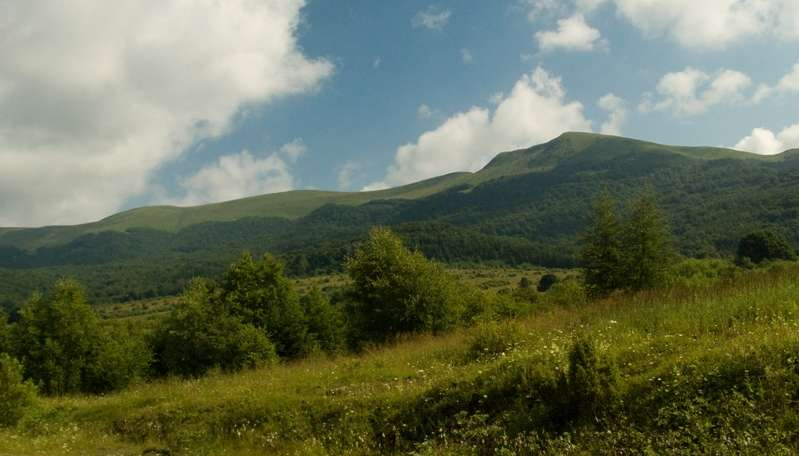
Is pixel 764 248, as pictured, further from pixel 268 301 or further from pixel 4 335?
pixel 4 335

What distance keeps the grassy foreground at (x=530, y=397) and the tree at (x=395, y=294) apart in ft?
29.5

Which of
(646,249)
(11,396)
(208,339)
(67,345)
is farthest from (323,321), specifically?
(11,396)

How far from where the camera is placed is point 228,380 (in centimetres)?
1669

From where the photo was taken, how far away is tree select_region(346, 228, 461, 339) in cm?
2522

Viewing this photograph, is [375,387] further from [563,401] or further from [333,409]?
[563,401]

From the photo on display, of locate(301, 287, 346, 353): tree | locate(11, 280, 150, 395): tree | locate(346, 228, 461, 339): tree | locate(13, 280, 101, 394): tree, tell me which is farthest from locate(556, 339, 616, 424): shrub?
locate(301, 287, 346, 353): tree

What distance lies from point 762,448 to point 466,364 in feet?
22.5

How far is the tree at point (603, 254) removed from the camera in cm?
2697

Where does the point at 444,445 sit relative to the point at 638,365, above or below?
below

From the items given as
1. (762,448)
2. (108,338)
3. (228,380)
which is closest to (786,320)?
(762,448)

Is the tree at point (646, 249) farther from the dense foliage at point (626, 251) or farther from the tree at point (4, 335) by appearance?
the tree at point (4, 335)

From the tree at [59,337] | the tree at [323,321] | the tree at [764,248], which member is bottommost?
the tree at [764,248]

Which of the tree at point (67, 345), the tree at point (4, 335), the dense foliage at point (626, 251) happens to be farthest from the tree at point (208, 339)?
the dense foliage at point (626, 251)

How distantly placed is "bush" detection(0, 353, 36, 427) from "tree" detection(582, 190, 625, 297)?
84.6 feet
